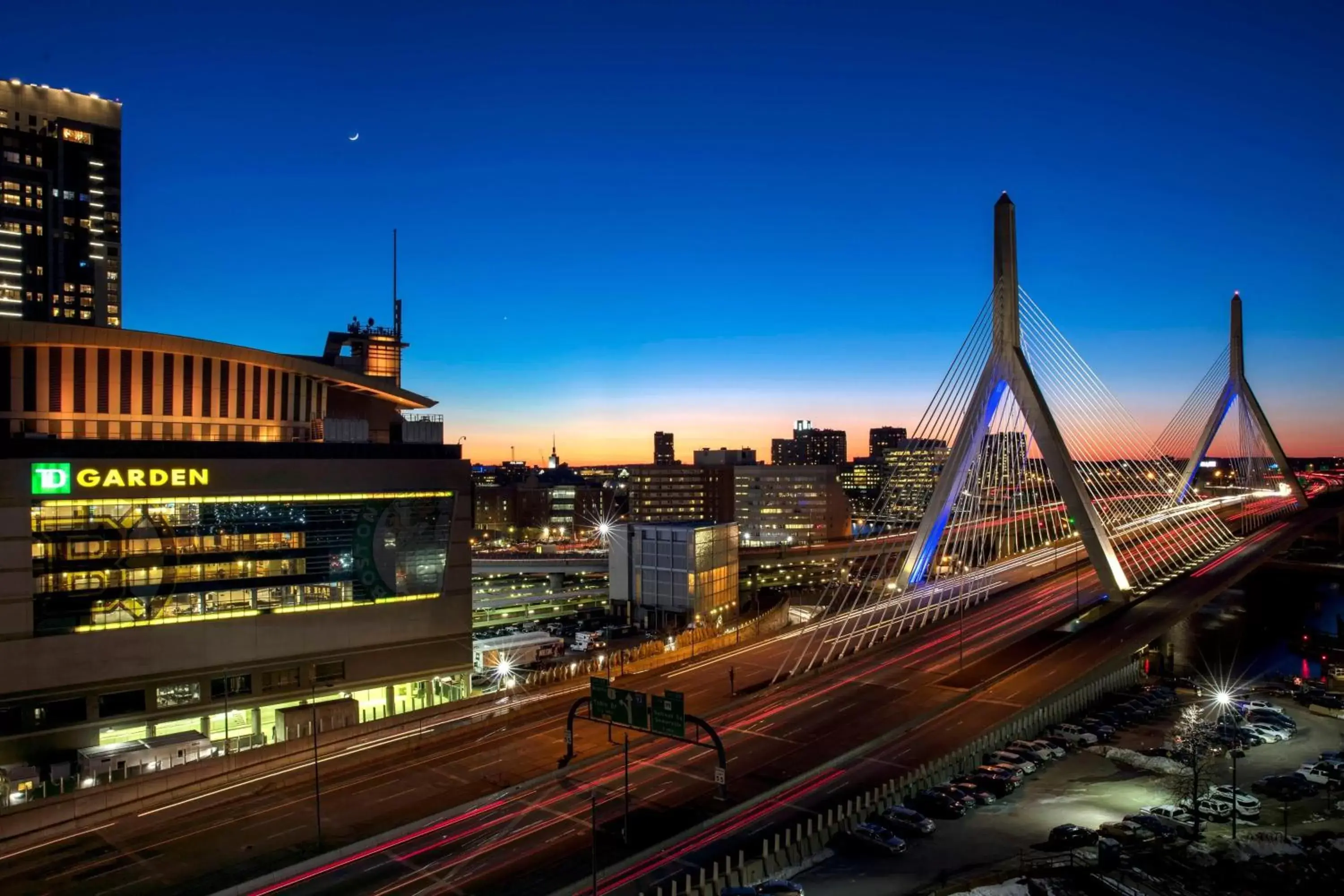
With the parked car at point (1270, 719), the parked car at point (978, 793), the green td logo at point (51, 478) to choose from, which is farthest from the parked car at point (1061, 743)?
the green td logo at point (51, 478)

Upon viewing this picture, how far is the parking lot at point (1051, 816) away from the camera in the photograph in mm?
21328

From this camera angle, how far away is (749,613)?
69625mm

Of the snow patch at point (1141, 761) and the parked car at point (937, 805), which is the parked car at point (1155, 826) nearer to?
the parked car at point (937, 805)

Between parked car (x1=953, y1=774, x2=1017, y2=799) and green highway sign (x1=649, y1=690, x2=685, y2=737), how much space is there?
885cm

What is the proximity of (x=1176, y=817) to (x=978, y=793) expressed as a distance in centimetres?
521

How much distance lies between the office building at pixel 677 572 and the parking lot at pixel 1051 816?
2916 centimetres

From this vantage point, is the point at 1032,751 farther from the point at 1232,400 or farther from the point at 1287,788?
the point at 1232,400

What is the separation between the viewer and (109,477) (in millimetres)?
32125

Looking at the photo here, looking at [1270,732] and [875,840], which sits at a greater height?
[875,840]

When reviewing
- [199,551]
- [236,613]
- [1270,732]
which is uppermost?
[199,551]

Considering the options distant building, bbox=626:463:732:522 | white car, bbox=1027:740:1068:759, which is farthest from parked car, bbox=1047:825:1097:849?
distant building, bbox=626:463:732:522

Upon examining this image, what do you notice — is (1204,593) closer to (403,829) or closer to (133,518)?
(403,829)

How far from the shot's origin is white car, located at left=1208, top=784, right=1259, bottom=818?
25484 millimetres

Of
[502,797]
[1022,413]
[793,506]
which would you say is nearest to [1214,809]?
[502,797]
